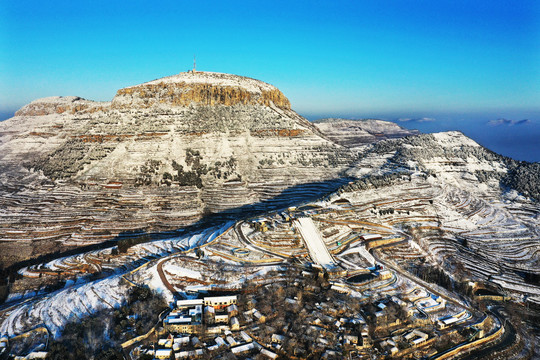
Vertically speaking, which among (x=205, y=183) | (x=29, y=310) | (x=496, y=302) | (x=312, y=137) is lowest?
(x=496, y=302)

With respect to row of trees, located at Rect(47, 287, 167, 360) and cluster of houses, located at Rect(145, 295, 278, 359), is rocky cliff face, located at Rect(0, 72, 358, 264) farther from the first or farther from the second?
cluster of houses, located at Rect(145, 295, 278, 359)

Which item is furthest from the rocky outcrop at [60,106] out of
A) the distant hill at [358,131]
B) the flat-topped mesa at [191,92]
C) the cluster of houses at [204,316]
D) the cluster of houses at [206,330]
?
the distant hill at [358,131]

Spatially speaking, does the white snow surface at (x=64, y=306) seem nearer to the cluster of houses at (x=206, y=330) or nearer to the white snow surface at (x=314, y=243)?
the cluster of houses at (x=206, y=330)

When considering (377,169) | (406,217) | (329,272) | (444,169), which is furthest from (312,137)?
(329,272)

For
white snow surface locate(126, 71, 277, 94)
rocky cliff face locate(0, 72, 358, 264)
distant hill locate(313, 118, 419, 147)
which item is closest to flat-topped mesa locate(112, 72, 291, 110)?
white snow surface locate(126, 71, 277, 94)

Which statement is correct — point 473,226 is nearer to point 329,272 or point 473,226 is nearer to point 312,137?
point 329,272
